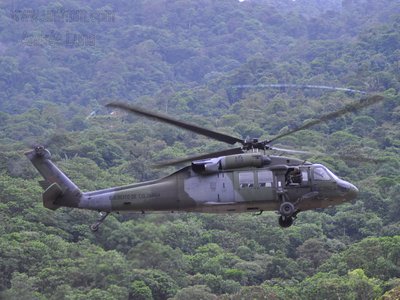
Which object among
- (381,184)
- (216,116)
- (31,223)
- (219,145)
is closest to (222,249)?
(31,223)

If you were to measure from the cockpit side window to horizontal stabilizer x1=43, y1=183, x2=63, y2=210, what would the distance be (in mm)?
5914

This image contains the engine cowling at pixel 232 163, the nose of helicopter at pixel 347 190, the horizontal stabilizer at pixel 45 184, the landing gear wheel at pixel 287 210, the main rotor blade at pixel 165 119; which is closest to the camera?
the main rotor blade at pixel 165 119

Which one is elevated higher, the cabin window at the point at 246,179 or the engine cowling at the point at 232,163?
the engine cowling at the point at 232,163

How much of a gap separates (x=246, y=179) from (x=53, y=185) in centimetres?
457

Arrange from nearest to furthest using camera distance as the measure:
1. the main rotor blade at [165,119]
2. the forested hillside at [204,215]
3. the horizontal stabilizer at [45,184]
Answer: the main rotor blade at [165,119] < the horizontal stabilizer at [45,184] < the forested hillside at [204,215]

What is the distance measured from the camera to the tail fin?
23875 mm

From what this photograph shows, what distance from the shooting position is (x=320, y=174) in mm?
23297

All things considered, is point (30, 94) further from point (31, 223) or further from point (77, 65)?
point (31, 223)

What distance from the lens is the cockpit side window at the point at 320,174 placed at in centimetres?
2325

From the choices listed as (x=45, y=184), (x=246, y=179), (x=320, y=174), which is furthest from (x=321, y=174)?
(x=45, y=184)

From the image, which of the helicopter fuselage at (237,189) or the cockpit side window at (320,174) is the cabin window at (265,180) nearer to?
the helicopter fuselage at (237,189)

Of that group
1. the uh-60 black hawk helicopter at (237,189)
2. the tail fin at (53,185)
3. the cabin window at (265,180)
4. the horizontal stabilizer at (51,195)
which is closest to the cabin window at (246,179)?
the uh-60 black hawk helicopter at (237,189)

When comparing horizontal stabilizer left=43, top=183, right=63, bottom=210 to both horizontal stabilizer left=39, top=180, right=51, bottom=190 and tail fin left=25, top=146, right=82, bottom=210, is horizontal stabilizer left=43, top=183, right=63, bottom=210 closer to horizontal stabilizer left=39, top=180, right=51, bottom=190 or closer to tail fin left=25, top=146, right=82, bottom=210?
tail fin left=25, top=146, right=82, bottom=210

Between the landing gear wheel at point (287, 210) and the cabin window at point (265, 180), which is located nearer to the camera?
the landing gear wheel at point (287, 210)
